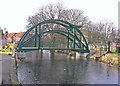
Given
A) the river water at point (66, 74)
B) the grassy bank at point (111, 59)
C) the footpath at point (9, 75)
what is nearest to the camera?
the footpath at point (9, 75)

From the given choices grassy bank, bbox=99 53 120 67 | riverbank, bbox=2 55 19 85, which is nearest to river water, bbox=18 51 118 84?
riverbank, bbox=2 55 19 85

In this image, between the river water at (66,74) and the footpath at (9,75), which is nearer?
the footpath at (9,75)

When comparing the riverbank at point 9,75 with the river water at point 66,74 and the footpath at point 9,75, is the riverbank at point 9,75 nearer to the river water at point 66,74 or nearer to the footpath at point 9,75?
the footpath at point 9,75

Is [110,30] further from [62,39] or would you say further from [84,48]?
[84,48]

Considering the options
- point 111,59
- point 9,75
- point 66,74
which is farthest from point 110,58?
point 9,75

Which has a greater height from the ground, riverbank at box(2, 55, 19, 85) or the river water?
riverbank at box(2, 55, 19, 85)

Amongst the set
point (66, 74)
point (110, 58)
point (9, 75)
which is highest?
point (110, 58)

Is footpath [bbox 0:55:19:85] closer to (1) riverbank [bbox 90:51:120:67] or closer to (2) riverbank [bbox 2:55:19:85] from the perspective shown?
(2) riverbank [bbox 2:55:19:85]

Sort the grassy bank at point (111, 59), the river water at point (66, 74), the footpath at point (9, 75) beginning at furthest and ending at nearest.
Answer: the grassy bank at point (111, 59), the river water at point (66, 74), the footpath at point (9, 75)

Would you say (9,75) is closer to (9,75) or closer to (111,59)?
(9,75)

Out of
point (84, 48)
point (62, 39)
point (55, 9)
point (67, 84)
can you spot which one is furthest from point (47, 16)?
point (67, 84)

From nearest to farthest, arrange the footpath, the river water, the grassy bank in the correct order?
the footpath < the river water < the grassy bank

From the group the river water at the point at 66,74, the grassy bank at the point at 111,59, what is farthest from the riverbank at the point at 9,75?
the grassy bank at the point at 111,59

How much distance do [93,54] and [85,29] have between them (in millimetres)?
14673
